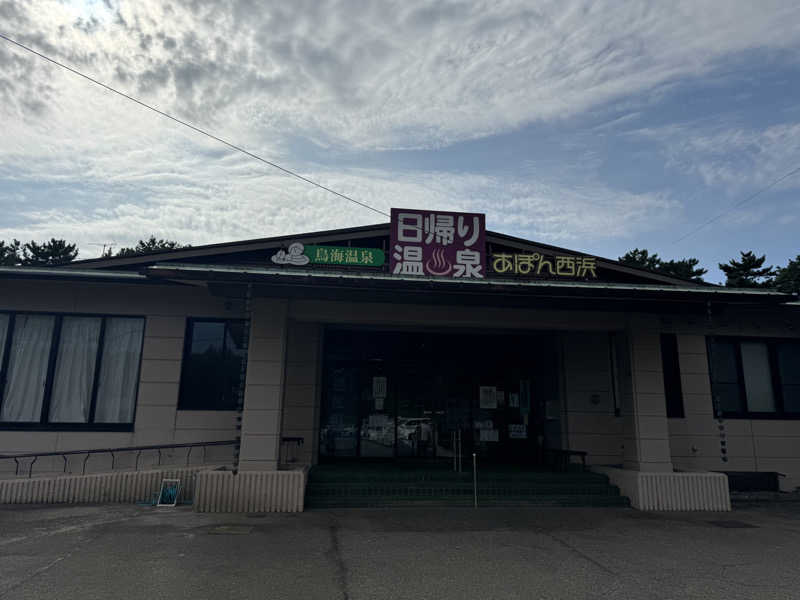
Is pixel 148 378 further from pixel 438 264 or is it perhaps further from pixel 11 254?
pixel 11 254

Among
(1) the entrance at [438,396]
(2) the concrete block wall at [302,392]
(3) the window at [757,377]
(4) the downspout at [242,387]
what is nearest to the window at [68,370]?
(2) the concrete block wall at [302,392]

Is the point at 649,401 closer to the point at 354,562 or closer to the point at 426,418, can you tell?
the point at 426,418

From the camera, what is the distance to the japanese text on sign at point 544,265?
11.4 meters

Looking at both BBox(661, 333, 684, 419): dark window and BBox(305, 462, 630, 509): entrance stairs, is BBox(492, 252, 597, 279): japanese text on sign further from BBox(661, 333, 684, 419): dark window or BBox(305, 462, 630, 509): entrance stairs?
BBox(305, 462, 630, 509): entrance stairs

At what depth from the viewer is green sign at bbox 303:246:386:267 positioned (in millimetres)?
11070

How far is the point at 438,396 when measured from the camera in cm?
1385

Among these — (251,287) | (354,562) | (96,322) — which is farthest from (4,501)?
(354,562)

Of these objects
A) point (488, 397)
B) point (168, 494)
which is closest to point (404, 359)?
point (488, 397)

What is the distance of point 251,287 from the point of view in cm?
924

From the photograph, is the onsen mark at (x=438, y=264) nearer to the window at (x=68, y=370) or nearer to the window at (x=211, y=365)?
the window at (x=211, y=365)

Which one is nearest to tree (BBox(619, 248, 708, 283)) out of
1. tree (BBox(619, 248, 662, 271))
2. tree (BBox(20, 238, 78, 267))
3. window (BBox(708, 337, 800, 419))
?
tree (BBox(619, 248, 662, 271))

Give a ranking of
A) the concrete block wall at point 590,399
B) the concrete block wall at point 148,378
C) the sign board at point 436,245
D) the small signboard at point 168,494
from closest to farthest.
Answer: the small signboard at point 168,494
the concrete block wall at point 148,378
the sign board at point 436,245
the concrete block wall at point 590,399

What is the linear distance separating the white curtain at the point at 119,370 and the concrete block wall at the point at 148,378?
0.20 meters

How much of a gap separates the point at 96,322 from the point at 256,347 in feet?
13.8
